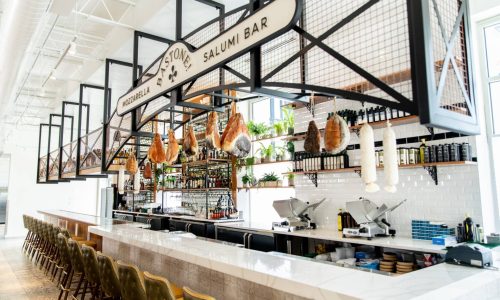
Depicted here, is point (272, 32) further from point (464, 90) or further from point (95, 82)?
point (95, 82)

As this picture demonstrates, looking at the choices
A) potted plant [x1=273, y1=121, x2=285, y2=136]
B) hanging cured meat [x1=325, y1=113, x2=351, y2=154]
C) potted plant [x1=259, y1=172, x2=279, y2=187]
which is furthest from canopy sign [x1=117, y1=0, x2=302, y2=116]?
potted plant [x1=259, y1=172, x2=279, y2=187]

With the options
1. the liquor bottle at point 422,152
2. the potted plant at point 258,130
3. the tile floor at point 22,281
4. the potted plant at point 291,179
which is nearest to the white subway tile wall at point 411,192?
the liquor bottle at point 422,152

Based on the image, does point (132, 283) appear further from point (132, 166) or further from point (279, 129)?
point (279, 129)

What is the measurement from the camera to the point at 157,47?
6125 millimetres

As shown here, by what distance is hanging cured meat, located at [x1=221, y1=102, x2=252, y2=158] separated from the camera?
3328mm

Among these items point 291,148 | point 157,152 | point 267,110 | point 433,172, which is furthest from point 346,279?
point 267,110

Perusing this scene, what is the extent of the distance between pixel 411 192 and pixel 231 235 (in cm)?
297

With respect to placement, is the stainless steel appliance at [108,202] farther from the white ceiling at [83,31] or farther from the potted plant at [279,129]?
the potted plant at [279,129]

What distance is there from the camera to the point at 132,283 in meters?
2.74

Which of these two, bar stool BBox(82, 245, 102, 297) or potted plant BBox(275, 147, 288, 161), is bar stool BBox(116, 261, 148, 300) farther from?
potted plant BBox(275, 147, 288, 161)

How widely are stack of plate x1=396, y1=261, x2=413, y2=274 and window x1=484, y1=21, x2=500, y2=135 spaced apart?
209 centimetres

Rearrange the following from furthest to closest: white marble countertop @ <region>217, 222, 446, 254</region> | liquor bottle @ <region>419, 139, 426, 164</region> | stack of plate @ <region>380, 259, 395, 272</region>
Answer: liquor bottle @ <region>419, 139, 426, 164</region>, stack of plate @ <region>380, 259, 395, 272</region>, white marble countertop @ <region>217, 222, 446, 254</region>

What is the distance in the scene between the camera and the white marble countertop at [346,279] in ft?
5.74

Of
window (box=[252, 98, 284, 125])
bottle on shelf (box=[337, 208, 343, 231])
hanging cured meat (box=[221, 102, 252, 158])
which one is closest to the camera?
hanging cured meat (box=[221, 102, 252, 158])
